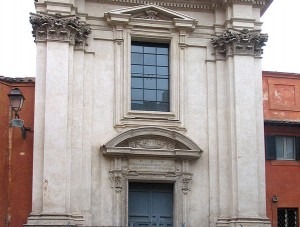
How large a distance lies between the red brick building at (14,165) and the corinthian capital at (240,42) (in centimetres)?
612

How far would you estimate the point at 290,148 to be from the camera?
2273 cm

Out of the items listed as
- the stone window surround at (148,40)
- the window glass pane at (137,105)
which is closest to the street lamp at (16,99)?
the stone window surround at (148,40)

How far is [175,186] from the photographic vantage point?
19656mm

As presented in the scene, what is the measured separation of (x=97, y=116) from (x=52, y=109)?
1485mm

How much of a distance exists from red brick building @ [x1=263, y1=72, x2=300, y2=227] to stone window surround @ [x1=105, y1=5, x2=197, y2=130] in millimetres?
3941

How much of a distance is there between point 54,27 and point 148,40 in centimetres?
313

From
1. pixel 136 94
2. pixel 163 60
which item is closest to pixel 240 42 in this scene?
pixel 163 60

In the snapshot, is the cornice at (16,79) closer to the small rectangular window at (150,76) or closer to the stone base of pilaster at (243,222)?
the small rectangular window at (150,76)

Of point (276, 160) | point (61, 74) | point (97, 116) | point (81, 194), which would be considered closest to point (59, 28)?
point (61, 74)

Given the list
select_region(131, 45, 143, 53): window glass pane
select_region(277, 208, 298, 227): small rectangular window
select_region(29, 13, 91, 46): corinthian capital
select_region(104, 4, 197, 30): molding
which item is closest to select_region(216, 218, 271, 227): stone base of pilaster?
select_region(277, 208, 298, 227): small rectangular window

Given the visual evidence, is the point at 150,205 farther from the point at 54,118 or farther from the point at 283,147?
the point at 283,147

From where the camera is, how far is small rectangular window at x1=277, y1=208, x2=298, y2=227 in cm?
2200

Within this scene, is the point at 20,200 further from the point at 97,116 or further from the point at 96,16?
the point at 96,16

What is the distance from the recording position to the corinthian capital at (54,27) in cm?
1939
